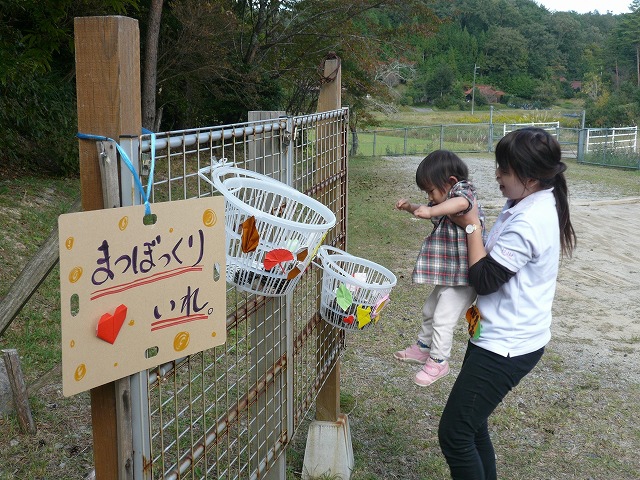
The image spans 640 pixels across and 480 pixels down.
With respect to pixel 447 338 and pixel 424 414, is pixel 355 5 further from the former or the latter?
pixel 447 338

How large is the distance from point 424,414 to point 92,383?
342cm

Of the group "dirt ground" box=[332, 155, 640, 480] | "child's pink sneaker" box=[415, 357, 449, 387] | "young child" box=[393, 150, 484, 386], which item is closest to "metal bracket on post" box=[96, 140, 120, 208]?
"young child" box=[393, 150, 484, 386]

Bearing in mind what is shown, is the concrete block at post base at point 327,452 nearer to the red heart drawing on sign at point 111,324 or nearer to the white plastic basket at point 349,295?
the white plastic basket at point 349,295

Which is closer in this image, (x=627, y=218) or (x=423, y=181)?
(x=423, y=181)

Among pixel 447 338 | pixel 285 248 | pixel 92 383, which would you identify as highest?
pixel 285 248

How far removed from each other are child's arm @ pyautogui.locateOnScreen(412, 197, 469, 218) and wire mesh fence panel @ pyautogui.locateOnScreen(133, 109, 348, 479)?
0.50 metres

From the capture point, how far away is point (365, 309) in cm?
293

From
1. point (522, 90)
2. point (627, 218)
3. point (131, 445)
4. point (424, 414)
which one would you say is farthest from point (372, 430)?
point (522, 90)

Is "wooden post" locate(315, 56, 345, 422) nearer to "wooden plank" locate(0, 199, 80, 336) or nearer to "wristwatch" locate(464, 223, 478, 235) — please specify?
"wristwatch" locate(464, 223, 478, 235)

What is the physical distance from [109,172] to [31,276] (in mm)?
2065

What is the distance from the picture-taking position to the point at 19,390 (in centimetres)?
372

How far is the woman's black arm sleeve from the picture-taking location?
241 centimetres

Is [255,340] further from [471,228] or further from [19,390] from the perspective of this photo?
[19,390]

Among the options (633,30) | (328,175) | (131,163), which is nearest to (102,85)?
(131,163)
